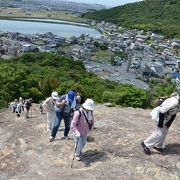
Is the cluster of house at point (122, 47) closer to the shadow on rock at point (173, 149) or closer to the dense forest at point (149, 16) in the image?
the dense forest at point (149, 16)

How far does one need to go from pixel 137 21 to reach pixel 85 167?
144618mm

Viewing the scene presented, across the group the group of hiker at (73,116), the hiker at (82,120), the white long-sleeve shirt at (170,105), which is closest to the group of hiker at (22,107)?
the group of hiker at (73,116)

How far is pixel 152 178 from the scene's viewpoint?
7.13 meters

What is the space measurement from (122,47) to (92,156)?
11063 centimetres

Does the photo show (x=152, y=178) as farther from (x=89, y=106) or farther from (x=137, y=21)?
(x=137, y=21)

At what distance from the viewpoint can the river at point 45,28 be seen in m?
142

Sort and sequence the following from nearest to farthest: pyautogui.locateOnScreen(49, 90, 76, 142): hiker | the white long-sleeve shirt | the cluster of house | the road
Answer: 1. the white long-sleeve shirt
2. pyautogui.locateOnScreen(49, 90, 76, 142): hiker
3. the road
4. the cluster of house

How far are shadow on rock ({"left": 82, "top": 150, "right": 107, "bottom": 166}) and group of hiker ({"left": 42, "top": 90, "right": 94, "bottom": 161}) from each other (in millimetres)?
191

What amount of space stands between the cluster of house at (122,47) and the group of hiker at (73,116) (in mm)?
65218

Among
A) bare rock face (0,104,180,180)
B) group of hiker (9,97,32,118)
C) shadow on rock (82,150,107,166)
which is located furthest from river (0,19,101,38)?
shadow on rock (82,150,107,166)

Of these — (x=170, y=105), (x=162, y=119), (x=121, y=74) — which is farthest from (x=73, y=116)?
(x=121, y=74)

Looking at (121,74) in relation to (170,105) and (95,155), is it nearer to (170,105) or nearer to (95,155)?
(95,155)

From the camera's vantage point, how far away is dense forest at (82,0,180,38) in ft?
434

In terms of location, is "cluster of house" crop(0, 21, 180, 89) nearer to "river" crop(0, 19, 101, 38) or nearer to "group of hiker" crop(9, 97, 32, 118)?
"river" crop(0, 19, 101, 38)
